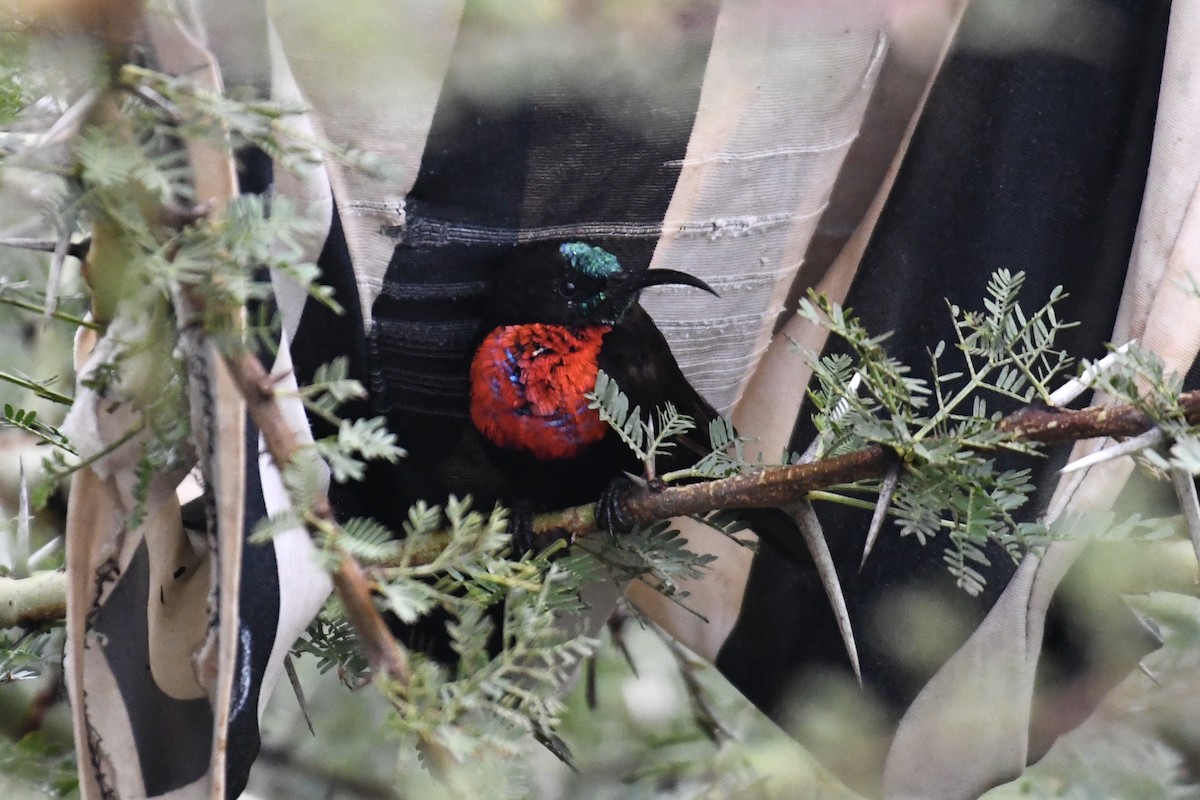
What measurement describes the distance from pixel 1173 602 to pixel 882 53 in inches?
Result: 24.5

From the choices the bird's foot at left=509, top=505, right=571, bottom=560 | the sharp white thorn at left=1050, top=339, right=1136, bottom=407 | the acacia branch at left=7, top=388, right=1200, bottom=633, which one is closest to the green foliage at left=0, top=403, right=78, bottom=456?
the acacia branch at left=7, top=388, right=1200, bottom=633

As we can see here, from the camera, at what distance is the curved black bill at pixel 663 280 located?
4.12 ft

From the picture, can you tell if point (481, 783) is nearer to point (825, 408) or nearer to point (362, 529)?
point (362, 529)

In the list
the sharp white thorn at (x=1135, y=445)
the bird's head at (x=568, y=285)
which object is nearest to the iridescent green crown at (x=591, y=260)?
the bird's head at (x=568, y=285)

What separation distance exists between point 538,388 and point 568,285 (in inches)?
5.3

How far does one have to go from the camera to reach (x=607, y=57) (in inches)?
41.8

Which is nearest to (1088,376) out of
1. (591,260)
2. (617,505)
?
(617,505)

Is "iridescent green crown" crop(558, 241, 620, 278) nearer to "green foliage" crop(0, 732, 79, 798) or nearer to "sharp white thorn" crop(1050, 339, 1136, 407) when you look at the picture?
"sharp white thorn" crop(1050, 339, 1136, 407)

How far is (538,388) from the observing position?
137 centimetres

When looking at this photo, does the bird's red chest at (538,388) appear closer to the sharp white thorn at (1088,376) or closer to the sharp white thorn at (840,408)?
the sharp white thorn at (840,408)

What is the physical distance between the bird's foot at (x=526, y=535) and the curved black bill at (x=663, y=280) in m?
0.31

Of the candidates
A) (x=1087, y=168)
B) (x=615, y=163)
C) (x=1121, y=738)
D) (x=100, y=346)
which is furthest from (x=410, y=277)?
(x=1121, y=738)

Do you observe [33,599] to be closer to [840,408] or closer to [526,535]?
[526,535]

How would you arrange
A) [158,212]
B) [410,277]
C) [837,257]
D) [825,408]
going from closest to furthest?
[158,212]
[825,408]
[410,277]
[837,257]
